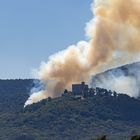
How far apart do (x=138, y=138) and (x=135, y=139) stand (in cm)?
165

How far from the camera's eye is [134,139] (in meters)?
169

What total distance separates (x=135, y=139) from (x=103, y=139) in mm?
8191

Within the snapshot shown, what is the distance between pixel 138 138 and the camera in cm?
16562

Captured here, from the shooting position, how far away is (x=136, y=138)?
6590 inches

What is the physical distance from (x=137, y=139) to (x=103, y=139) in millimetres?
9256

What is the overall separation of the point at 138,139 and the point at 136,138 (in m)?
2.39

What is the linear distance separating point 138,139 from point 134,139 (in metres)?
3.70

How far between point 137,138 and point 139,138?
1.19 meters

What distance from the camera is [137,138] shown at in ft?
546

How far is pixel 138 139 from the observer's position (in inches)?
6496

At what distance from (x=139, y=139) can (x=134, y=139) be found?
13.1 ft

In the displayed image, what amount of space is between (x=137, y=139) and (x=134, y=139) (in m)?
3.29

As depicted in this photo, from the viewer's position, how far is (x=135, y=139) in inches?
Result: 6580

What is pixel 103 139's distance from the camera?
170 meters
